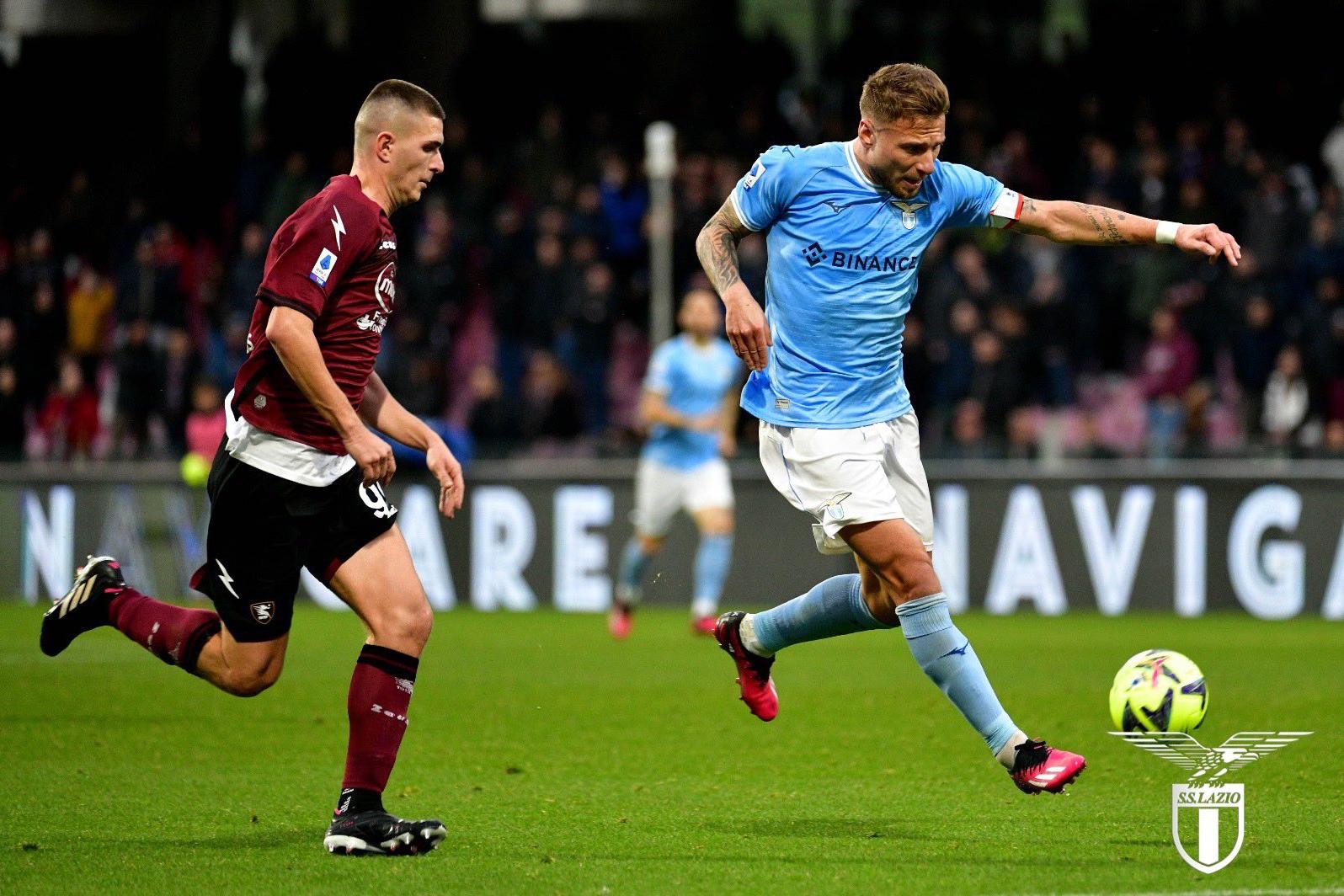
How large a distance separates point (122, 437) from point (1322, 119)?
37.6ft

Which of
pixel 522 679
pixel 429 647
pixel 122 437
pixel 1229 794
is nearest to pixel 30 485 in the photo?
pixel 122 437

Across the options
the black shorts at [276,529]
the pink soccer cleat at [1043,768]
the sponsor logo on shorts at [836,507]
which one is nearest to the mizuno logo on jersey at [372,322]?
the black shorts at [276,529]

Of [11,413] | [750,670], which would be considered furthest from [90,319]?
Answer: [750,670]

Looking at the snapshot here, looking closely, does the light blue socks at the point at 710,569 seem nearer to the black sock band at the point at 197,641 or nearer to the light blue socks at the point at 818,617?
the light blue socks at the point at 818,617

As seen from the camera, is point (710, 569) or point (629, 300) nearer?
point (710, 569)

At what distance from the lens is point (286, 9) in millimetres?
23203

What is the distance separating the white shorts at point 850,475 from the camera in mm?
6258

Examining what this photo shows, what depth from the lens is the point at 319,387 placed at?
5367 millimetres

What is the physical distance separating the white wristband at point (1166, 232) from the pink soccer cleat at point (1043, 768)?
1.62 metres

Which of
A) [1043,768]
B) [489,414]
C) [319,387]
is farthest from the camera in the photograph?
[489,414]

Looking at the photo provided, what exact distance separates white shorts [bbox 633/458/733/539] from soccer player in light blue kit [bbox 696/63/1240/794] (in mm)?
7071

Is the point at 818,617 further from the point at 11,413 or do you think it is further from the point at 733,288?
the point at 11,413

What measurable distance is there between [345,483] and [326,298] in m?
0.57

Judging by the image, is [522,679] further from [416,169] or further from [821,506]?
[416,169]
